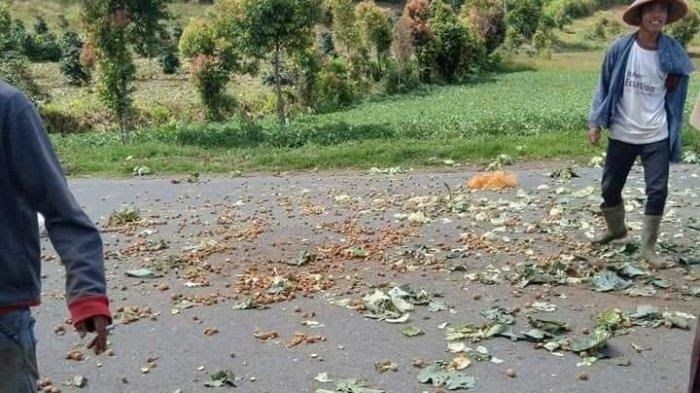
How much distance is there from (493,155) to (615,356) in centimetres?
851

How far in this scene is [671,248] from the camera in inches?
278

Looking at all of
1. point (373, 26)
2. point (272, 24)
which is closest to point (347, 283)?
point (272, 24)

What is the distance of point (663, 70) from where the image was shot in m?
6.40

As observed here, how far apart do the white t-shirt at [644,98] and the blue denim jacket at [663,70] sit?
0.04m

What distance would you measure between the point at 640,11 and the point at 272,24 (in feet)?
34.9

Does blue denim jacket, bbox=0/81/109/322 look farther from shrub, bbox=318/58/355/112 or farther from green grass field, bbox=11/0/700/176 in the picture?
shrub, bbox=318/58/355/112

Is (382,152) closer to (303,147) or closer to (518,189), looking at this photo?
(303,147)

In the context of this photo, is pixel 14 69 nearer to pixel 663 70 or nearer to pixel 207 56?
pixel 207 56

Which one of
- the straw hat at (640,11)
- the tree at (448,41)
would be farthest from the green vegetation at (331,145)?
the tree at (448,41)

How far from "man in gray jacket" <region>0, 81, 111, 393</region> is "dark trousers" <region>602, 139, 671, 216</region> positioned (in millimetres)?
4926

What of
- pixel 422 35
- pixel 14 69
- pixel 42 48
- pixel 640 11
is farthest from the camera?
pixel 42 48

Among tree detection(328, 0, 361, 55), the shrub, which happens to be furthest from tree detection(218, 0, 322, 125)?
tree detection(328, 0, 361, 55)

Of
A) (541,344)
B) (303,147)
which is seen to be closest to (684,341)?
(541,344)

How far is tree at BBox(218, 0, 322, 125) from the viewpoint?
1595 cm
